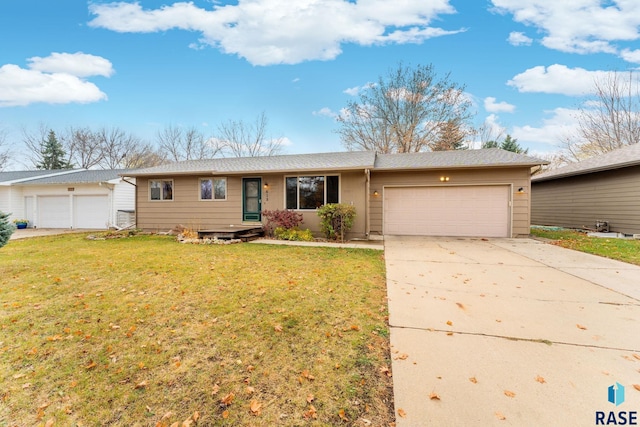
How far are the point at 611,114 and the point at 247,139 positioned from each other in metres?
25.4

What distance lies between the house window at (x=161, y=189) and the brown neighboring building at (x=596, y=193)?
16.8 m

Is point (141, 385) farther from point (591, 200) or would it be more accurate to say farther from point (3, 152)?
point (3, 152)

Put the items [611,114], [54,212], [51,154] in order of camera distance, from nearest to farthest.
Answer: [54,212]
[611,114]
[51,154]

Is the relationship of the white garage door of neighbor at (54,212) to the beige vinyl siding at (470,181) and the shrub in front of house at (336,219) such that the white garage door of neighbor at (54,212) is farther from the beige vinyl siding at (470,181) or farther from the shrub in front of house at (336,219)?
the beige vinyl siding at (470,181)

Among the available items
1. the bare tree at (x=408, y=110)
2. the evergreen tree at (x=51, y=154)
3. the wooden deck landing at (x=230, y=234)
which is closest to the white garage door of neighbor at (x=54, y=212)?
the wooden deck landing at (x=230, y=234)

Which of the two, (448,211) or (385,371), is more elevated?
(448,211)

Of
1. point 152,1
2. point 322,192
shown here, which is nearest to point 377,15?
point 322,192

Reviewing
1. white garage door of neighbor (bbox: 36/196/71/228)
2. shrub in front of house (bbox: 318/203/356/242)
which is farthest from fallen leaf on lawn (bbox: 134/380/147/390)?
white garage door of neighbor (bbox: 36/196/71/228)

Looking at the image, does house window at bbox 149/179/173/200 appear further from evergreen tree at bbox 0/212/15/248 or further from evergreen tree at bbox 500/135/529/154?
evergreen tree at bbox 500/135/529/154

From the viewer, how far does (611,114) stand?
17703mm

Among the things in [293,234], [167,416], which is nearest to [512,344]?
[167,416]

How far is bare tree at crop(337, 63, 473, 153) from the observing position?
1828cm

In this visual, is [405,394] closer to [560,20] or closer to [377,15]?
[377,15]

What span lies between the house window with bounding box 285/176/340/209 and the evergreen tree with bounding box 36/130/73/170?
27430 millimetres
